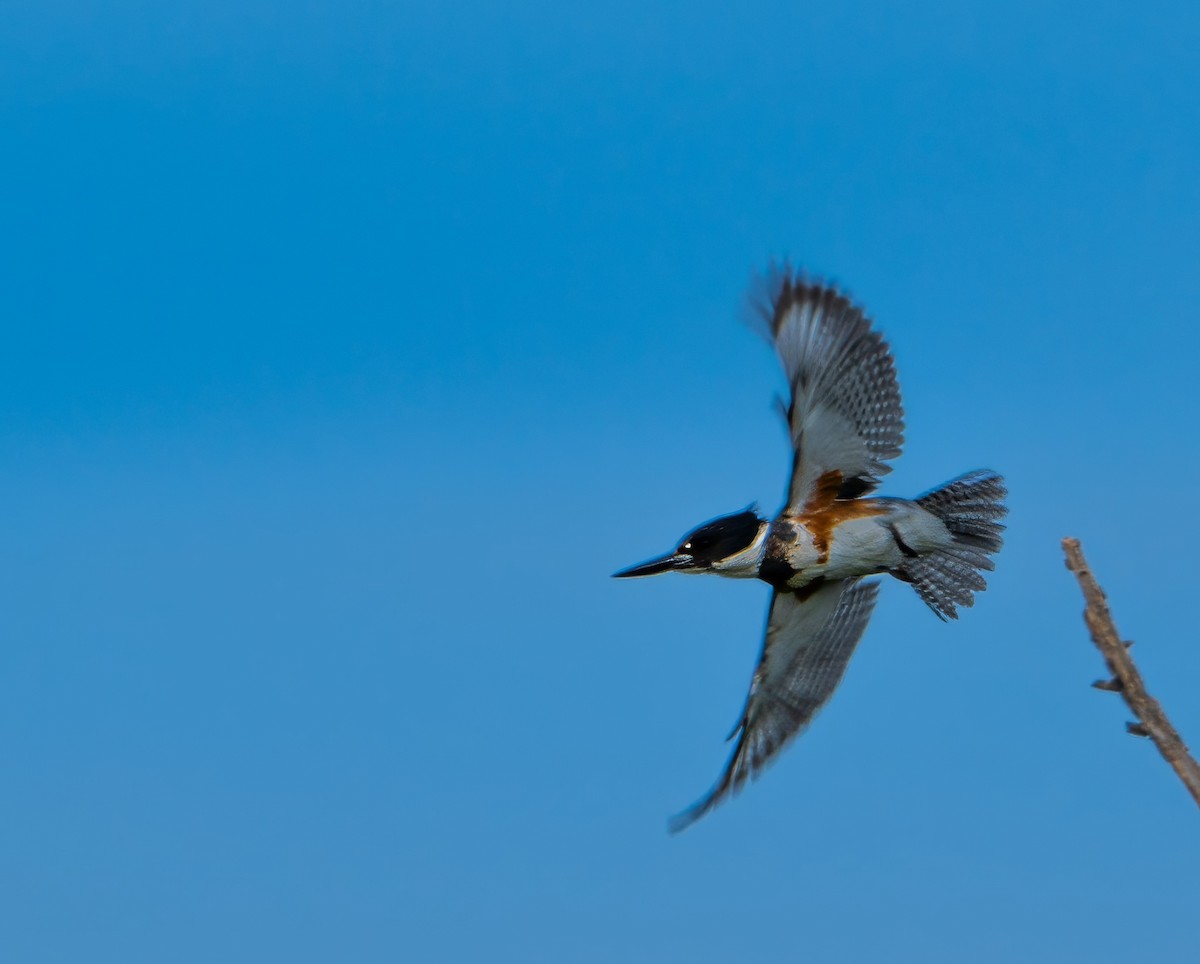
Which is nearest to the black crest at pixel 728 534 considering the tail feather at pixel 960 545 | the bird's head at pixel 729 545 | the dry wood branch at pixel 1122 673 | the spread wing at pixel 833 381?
the bird's head at pixel 729 545

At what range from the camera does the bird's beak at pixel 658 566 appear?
733 cm

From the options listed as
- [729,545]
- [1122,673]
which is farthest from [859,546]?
[1122,673]

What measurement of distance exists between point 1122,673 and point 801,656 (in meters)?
2.96

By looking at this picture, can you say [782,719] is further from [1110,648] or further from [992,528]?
[1110,648]

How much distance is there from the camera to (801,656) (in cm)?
772

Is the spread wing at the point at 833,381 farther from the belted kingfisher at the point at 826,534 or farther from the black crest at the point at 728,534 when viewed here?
the black crest at the point at 728,534

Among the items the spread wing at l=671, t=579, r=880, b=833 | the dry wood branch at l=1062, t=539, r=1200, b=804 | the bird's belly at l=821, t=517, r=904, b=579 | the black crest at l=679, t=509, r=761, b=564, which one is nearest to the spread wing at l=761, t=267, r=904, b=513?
the bird's belly at l=821, t=517, r=904, b=579

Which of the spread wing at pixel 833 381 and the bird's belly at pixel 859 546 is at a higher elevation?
the spread wing at pixel 833 381

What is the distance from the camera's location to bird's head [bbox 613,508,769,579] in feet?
23.3

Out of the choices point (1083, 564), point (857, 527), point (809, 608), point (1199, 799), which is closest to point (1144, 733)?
point (1199, 799)

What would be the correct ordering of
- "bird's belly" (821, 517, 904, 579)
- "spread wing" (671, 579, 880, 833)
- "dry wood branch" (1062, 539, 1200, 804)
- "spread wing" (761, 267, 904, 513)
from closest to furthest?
"dry wood branch" (1062, 539, 1200, 804), "spread wing" (761, 267, 904, 513), "bird's belly" (821, 517, 904, 579), "spread wing" (671, 579, 880, 833)

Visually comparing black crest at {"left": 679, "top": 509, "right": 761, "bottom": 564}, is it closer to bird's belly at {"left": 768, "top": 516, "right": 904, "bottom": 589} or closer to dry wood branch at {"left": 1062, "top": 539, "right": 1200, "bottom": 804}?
bird's belly at {"left": 768, "top": 516, "right": 904, "bottom": 589}

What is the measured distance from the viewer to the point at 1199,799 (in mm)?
4586

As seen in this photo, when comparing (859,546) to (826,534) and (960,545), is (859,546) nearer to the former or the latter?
(826,534)
